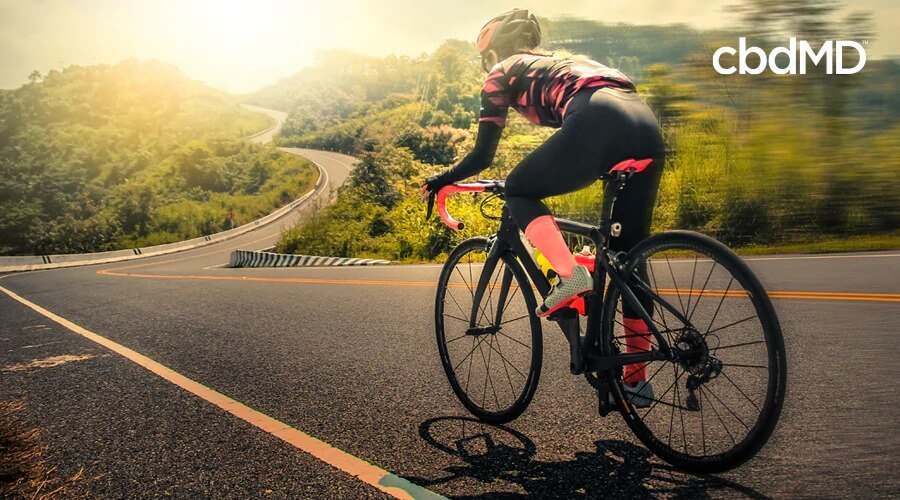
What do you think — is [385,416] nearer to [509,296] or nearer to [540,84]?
[509,296]

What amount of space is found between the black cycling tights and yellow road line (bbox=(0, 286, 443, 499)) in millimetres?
1227

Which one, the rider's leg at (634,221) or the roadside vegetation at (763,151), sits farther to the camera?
the roadside vegetation at (763,151)

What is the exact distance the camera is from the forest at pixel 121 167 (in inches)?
2849

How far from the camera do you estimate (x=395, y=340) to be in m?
5.79

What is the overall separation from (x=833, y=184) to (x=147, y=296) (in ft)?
45.2

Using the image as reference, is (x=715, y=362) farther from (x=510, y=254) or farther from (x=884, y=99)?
(x=884, y=99)

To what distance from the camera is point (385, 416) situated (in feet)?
12.0

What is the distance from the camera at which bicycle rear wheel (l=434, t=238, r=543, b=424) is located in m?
3.49

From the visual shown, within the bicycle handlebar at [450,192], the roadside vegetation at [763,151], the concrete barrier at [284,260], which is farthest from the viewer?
the concrete barrier at [284,260]

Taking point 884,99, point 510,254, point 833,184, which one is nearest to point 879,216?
point 833,184

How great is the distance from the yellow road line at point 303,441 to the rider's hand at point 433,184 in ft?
4.62

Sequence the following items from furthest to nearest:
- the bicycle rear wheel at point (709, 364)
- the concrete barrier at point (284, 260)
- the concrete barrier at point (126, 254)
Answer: the concrete barrier at point (126, 254) < the concrete barrier at point (284, 260) < the bicycle rear wheel at point (709, 364)

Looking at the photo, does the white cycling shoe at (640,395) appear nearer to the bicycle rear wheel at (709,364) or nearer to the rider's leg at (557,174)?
the bicycle rear wheel at (709,364)

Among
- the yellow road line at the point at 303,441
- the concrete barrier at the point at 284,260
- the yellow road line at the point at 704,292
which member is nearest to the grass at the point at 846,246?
the yellow road line at the point at 704,292
